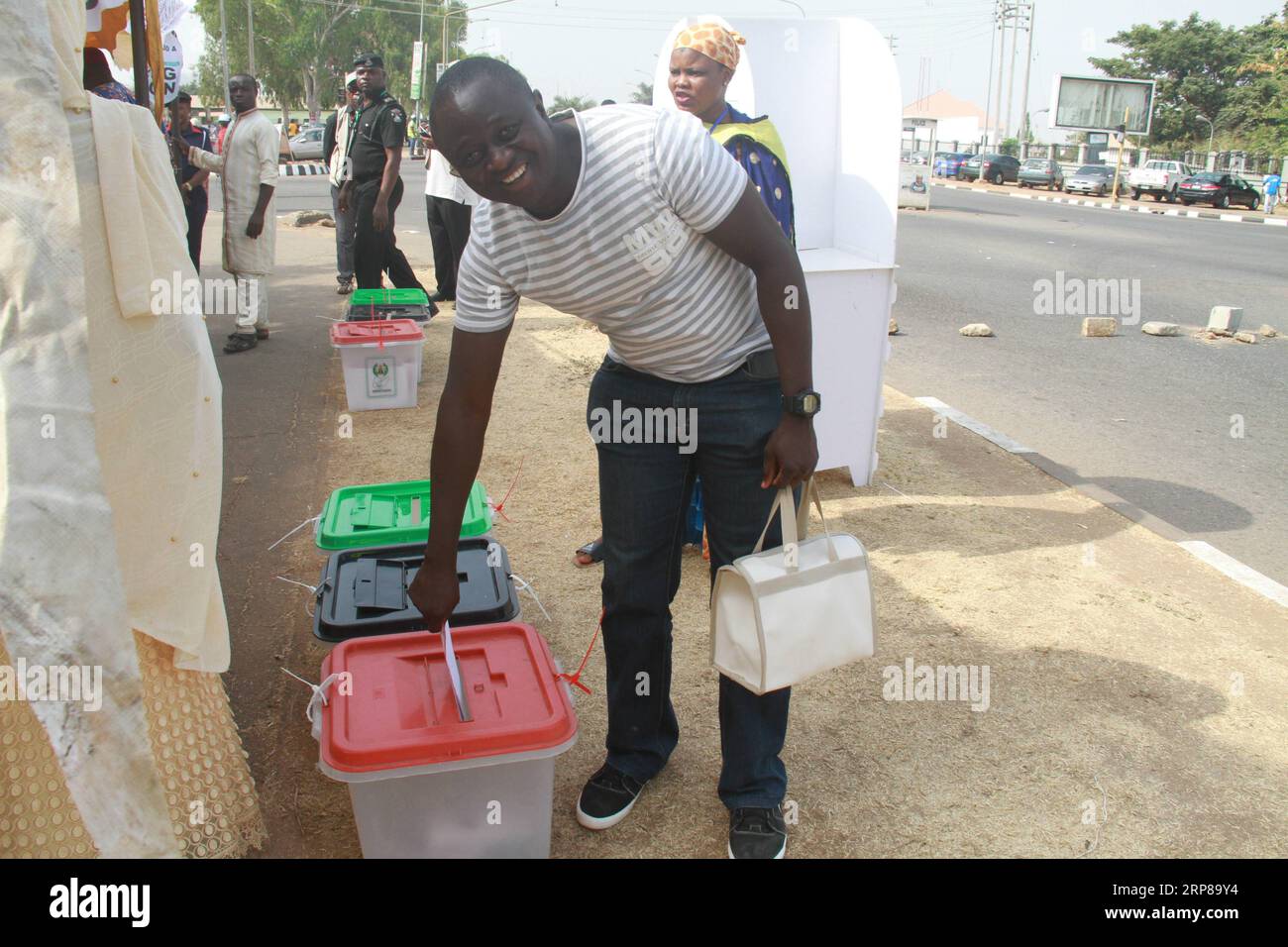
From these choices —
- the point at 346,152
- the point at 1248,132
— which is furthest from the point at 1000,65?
the point at 346,152

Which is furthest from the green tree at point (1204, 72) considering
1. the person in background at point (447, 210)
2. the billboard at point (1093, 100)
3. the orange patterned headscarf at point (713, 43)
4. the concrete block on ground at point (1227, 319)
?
the orange patterned headscarf at point (713, 43)

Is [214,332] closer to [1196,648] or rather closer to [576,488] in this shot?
[576,488]

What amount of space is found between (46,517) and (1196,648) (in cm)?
343

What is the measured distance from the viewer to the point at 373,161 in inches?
314

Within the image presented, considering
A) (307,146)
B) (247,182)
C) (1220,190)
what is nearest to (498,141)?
(247,182)

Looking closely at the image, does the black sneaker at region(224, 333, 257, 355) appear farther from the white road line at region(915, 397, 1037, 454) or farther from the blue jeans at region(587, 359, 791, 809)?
the blue jeans at region(587, 359, 791, 809)

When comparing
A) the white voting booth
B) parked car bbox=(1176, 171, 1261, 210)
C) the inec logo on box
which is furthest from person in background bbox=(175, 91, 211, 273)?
parked car bbox=(1176, 171, 1261, 210)

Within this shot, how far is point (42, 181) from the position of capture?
6.12 feet

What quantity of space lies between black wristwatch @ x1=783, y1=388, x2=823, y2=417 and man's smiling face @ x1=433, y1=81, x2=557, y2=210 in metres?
0.67

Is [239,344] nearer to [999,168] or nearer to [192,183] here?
[192,183]

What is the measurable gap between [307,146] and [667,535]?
1464 inches

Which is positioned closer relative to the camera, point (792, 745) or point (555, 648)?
point (792, 745)

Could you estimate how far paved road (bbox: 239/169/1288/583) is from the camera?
547cm

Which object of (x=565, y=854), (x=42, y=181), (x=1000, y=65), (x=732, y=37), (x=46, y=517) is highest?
(x=1000, y=65)
